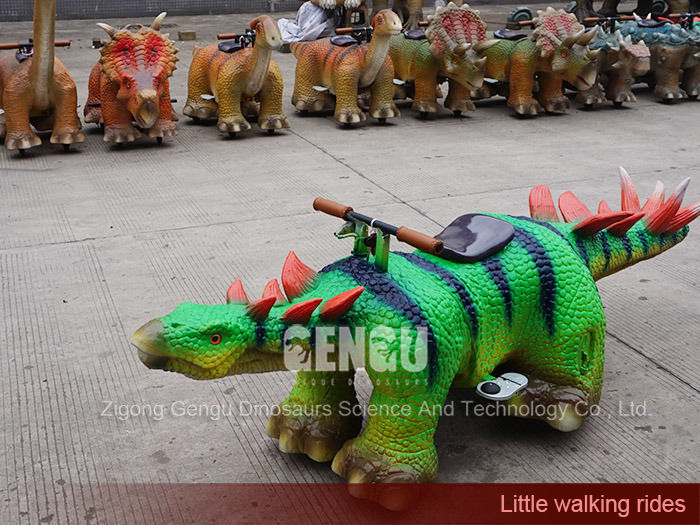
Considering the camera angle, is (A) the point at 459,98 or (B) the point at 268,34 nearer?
(B) the point at 268,34

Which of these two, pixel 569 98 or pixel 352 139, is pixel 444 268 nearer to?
pixel 352 139

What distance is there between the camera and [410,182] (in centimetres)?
604

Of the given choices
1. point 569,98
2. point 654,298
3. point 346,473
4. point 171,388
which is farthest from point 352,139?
point 346,473

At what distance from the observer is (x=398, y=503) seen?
2.49 meters

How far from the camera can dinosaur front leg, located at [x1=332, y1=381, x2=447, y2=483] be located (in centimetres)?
249

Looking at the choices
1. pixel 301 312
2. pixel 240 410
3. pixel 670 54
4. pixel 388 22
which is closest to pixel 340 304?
pixel 301 312

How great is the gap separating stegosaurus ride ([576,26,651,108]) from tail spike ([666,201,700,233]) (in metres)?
5.13

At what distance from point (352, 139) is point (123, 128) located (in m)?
1.99

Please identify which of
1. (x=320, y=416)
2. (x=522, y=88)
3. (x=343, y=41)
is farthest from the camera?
(x=522, y=88)

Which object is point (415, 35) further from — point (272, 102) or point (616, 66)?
point (616, 66)

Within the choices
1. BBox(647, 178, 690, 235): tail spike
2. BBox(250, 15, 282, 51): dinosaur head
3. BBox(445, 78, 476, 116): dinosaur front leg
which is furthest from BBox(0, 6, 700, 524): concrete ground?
BBox(250, 15, 282, 51): dinosaur head

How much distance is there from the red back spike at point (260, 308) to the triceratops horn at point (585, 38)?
603 centimetres

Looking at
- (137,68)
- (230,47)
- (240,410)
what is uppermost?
(230,47)

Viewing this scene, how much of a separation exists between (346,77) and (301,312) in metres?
5.50
